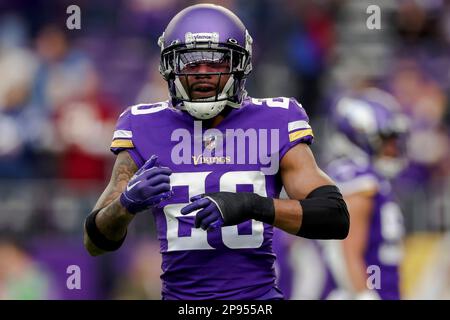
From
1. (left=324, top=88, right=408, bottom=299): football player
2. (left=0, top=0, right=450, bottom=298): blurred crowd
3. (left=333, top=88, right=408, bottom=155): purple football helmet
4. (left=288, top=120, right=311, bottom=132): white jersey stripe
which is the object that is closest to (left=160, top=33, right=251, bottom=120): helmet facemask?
(left=288, top=120, right=311, bottom=132): white jersey stripe

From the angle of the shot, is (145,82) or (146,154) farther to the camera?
(145,82)

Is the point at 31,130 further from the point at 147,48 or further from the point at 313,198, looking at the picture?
the point at 313,198

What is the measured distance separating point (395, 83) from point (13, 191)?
3.85 meters

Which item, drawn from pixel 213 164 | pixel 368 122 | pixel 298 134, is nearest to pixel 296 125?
pixel 298 134

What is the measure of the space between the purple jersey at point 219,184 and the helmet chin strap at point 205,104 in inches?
3.5

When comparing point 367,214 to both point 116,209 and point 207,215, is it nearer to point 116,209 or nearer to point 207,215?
point 116,209

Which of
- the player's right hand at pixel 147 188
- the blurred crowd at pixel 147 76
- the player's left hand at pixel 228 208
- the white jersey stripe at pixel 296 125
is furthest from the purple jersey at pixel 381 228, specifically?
the player's right hand at pixel 147 188

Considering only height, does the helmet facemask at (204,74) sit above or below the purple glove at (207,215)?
above

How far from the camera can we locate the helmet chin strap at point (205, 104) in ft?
13.8

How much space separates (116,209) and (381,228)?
2610 millimetres

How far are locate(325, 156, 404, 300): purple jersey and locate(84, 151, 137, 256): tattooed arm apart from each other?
2.31 meters

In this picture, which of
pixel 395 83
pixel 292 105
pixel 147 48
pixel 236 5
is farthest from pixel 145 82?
pixel 292 105

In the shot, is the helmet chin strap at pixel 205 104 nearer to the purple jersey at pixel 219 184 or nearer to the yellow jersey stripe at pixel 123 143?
the purple jersey at pixel 219 184
